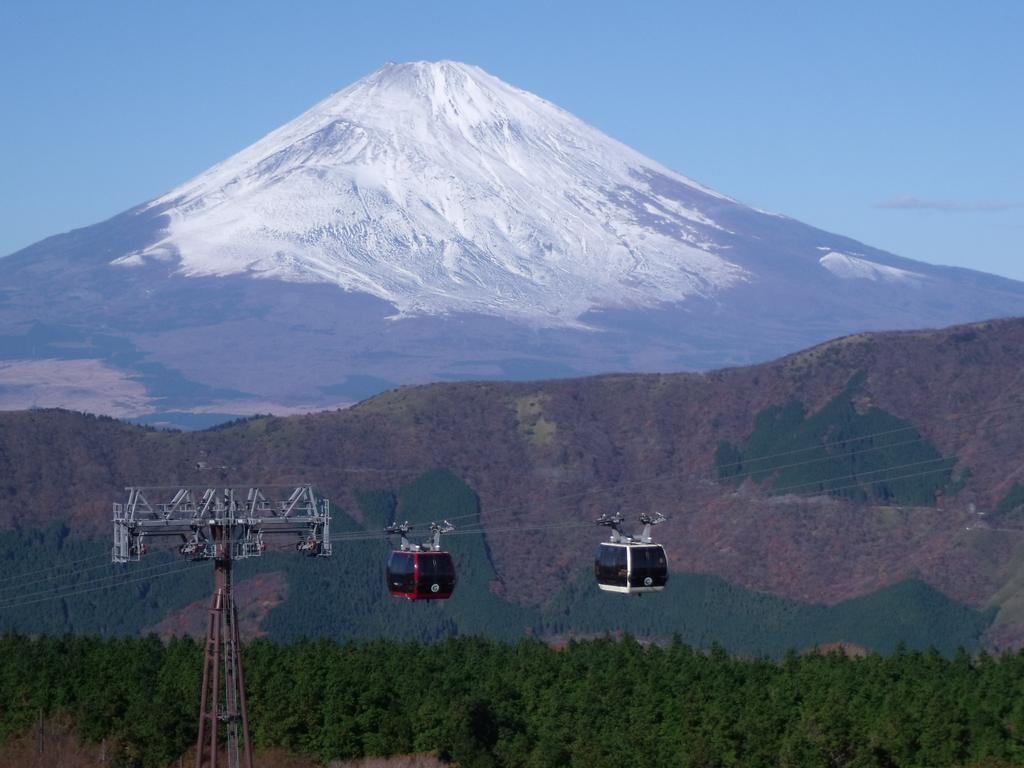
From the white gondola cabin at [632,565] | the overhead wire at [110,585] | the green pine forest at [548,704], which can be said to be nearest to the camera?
the white gondola cabin at [632,565]

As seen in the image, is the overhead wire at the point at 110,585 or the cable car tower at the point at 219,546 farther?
the overhead wire at the point at 110,585

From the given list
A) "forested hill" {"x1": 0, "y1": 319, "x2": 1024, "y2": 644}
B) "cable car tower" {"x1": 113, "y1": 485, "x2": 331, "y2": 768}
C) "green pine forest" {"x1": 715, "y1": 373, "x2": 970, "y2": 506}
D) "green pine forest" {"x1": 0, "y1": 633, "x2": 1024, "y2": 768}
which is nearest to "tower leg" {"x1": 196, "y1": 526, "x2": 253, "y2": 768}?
"cable car tower" {"x1": 113, "y1": 485, "x2": 331, "y2": 768}

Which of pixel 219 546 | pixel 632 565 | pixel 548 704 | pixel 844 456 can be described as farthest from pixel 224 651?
pixel 844 456

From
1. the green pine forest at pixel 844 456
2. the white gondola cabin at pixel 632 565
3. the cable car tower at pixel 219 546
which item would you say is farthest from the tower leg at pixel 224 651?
the green pine forest at pixel 844 456

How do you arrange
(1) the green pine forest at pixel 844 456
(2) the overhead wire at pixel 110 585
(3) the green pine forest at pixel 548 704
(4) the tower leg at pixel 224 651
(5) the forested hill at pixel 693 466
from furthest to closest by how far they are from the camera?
(1) the green pine forest at pixel 844 456 < (5) the forested hill at pixel 693 466 < (2) the overhead wire at pixel 110 585 < (3) the green pine forest at pixel 548 704 < (4) the tower leg at pixel 224 651

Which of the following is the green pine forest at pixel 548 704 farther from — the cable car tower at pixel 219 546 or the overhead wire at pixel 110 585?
the overhead wire at pixel 110 585

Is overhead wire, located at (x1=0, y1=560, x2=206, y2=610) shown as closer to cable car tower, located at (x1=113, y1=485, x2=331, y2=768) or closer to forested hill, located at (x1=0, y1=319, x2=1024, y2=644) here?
forested hill, located at (x1=0, y1=319, x2=1024, y2=644)

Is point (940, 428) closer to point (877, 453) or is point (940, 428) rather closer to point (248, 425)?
point (877, 453)

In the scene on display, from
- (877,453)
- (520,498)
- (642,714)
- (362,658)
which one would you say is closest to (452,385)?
(520,498)

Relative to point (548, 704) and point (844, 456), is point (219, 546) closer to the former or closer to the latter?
point (548, 704)
